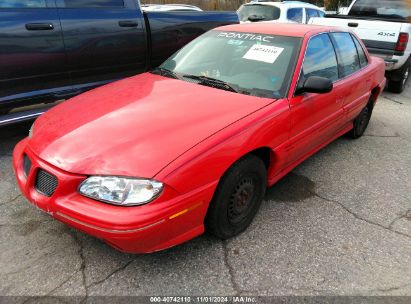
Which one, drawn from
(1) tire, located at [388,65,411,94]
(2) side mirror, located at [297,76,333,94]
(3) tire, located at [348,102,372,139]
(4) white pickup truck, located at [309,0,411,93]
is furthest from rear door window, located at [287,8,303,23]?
(2) side mirror, located at [297,76,333,94]

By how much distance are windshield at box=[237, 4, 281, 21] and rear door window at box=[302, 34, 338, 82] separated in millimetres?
6375

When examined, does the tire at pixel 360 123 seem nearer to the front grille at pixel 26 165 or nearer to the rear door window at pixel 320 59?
the rear door window at pixel 320 59

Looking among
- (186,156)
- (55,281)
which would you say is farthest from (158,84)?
(55,281)

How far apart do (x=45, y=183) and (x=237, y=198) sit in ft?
4.25

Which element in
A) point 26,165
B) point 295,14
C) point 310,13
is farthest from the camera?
point 310,13

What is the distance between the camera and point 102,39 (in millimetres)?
4578

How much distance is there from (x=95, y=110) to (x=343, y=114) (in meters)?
2.58

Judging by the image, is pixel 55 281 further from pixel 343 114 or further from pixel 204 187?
pixel 343 114

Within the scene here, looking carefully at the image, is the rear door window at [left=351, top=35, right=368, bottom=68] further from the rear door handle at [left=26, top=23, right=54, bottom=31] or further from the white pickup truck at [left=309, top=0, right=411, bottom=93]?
the rear door handle at [left=26, top=23, right=54, bottom=31]

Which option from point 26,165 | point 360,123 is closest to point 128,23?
point 26,165

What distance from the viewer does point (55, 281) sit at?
2357 mm

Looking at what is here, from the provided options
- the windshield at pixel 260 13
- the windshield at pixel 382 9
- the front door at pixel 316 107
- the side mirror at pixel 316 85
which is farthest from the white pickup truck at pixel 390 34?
the side mirror at pixel 316 85

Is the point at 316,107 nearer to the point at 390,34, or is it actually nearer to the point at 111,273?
the point at 111,273

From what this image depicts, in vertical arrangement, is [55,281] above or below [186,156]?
below
